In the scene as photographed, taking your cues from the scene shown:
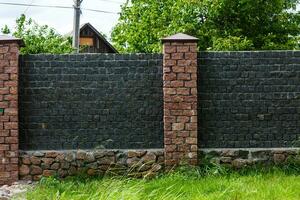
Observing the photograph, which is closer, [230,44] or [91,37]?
[230,44]

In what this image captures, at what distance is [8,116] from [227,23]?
12.0 m

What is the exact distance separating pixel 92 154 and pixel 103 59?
4.58ft

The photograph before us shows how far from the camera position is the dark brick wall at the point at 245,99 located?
8.18 metres

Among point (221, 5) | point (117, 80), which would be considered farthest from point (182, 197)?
point (221, 5)

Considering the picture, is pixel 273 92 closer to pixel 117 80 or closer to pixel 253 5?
pixel 117 80

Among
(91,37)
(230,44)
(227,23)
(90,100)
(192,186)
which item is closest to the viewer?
(192,186)

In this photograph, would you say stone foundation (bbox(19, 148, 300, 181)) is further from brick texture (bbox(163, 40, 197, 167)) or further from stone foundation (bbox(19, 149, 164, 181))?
brick texture (bbox(163, 40, 197, 167))

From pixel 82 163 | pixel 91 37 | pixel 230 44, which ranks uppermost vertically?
pixel 91 37

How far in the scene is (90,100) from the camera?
26.7ft

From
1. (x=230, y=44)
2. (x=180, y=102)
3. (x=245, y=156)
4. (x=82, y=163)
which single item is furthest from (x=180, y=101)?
(x=230, y=44)

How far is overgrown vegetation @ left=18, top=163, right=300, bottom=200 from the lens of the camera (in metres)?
6.13

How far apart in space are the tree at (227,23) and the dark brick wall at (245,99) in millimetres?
8156

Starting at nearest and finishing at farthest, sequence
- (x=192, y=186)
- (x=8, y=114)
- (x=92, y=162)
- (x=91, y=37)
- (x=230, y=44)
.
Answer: (x=192, y=186), (x=8, y=114), (x=92, y=162), (x=230, y=44), (x=91, y=37)

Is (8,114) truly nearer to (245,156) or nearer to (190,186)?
(190,186)
